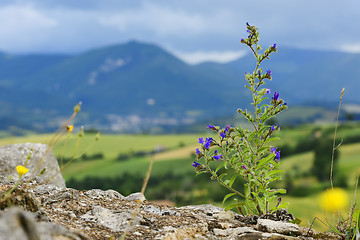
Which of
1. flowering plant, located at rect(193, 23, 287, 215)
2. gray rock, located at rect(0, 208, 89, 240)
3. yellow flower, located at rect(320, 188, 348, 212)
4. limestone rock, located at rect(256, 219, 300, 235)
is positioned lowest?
gray rock, located at rect(0, 208, 89, 240)

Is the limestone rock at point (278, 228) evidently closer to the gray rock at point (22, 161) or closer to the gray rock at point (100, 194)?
the gray rock at point (100, 194)

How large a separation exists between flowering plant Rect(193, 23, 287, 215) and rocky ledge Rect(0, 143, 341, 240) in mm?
430

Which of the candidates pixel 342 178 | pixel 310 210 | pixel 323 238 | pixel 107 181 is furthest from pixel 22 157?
pixel 107 181

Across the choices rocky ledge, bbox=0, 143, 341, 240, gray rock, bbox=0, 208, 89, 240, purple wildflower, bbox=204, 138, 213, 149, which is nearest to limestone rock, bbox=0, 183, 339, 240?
rocky ledge, bbox=0, 143, 341, 240

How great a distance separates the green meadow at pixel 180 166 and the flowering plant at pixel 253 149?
0.90ft

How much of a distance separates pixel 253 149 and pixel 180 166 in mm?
63733

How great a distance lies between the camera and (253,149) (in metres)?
6.16

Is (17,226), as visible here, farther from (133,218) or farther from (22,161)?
(22,161)

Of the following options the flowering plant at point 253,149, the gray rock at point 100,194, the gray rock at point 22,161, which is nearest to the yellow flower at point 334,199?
the flowering plant at point 253,149

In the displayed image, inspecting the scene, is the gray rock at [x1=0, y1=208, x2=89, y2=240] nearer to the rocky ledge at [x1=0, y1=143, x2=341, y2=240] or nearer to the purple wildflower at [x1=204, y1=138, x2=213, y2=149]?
the rocky ledge at [x1=0, y1=143, x2=341, y2=240]

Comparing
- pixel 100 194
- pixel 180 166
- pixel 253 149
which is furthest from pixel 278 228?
pixel 180 166

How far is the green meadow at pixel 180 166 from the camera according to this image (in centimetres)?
780

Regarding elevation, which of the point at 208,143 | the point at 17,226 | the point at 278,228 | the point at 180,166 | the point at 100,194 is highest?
the point at 180,166

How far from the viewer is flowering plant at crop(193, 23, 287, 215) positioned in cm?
584
